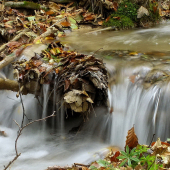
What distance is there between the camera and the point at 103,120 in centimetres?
366

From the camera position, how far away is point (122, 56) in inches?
169

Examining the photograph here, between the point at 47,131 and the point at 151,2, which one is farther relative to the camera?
the point at 151,2

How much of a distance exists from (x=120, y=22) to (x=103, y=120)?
4134 mm

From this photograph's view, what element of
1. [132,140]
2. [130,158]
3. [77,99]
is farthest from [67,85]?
[130,158]

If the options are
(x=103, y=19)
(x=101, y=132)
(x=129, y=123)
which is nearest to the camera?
(x=129, y=123)

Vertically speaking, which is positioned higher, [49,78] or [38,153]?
[49,78]

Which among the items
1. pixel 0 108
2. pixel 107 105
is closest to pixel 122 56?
pixel 107 105

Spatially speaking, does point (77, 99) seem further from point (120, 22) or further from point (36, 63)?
point (120, 22)

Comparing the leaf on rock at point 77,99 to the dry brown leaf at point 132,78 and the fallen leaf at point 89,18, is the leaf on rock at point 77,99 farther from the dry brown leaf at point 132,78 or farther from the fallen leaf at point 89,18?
the fallen leaf at point 89,18

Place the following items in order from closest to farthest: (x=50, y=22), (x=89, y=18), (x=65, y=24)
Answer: (x=65, y=24) → (x=50, y=22) → (x=89, y=18)

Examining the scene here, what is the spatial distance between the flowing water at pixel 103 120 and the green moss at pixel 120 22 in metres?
2.70

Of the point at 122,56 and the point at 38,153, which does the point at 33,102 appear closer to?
the point at 38,153

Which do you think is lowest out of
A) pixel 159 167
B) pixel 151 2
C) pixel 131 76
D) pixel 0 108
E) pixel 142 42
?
pixel 0 108

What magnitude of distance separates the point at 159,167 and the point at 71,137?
195cm
